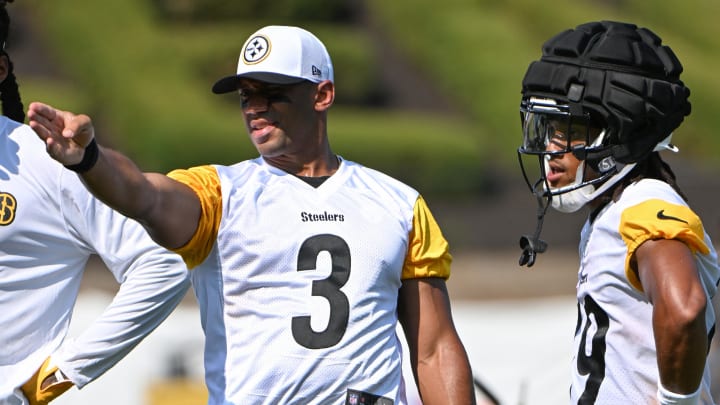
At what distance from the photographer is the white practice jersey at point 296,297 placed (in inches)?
154

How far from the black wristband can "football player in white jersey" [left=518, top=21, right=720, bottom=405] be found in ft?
4.68

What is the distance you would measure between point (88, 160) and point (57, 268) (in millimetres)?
866

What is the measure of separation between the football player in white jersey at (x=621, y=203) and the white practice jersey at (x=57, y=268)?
1.31 m

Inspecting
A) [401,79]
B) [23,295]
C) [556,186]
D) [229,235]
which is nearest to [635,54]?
[556,186]

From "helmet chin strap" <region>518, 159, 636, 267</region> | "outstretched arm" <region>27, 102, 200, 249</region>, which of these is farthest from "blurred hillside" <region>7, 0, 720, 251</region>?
"outstretched arm" <region>27, 102, 200, 249</region>

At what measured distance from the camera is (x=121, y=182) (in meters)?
3.40

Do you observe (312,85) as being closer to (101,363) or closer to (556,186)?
(556,186)

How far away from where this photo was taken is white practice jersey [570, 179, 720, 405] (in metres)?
3.62

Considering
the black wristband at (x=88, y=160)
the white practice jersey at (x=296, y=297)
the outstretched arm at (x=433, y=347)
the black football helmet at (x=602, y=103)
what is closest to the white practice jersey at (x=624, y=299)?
the black football helmet at (x=602, y=103)

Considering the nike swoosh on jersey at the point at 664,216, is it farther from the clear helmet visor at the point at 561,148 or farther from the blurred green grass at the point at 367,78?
the blurred green grass at the point at 367,78

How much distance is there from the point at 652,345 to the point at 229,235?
135 centimetres

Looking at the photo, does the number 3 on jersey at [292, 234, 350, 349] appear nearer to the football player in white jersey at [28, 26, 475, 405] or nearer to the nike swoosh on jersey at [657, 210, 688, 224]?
the football player in white jersey at [28, 26, 475, 405]

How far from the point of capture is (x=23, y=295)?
3975 mm

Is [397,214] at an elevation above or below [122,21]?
above
